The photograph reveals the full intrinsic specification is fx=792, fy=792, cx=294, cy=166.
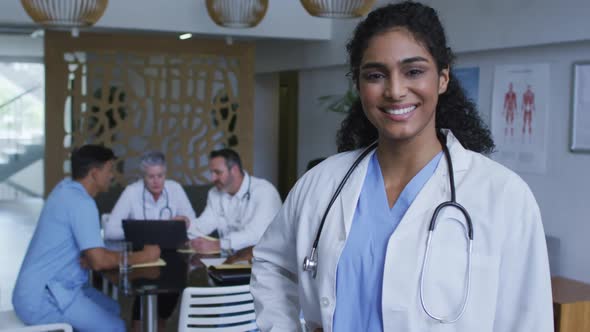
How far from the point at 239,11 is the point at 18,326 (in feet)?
8.69

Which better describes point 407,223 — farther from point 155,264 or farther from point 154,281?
point 155,264

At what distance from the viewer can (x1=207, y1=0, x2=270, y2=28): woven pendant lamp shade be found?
5.42m

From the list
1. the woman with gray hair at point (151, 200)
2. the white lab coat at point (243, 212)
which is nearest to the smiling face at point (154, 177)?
the woman with gray hair at point (151, 200)

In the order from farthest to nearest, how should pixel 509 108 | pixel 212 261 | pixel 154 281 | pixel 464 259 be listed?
pixel 509 108, pixel 212 261, pixel 154 281, pixel 464 259

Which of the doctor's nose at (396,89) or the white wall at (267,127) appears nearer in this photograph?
the doctor's nose at (396,89)

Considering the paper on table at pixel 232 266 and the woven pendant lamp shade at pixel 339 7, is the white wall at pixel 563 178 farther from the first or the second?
the paper on table at pixel 232 266

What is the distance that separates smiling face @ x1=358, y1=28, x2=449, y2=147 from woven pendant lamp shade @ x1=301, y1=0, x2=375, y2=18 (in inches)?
127

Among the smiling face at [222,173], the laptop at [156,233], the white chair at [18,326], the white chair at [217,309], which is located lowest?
the white chair at [18,326]

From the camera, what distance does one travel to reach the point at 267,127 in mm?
10094

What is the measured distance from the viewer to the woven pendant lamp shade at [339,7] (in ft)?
15.4

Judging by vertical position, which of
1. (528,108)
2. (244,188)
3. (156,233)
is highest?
(528,108)

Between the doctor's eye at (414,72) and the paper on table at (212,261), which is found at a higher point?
the doctor's eye at (414,72)

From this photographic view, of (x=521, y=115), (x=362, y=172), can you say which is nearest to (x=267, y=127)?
(x=521, y=115)

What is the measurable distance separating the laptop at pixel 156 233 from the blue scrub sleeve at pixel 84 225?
64 cm
